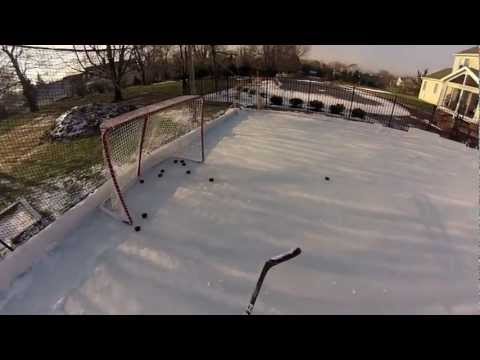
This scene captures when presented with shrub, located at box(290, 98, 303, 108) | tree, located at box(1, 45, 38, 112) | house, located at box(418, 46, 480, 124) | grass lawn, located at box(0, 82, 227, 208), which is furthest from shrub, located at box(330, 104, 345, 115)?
tree, located at box(1, 45, 38, 112)

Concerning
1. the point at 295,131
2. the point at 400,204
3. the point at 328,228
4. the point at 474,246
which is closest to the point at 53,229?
the point at 328,228

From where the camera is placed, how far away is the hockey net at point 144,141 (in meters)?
3.33

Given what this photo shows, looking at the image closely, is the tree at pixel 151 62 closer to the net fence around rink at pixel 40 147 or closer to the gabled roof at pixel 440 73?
the net fence around rink at pixel 40 147

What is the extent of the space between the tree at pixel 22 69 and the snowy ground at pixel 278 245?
2.46 meters

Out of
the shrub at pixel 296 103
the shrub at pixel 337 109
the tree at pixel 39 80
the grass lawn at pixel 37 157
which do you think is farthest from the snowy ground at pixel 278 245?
the shrub at pixel 296 103

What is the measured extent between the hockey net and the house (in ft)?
50.7

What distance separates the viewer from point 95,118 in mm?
8461

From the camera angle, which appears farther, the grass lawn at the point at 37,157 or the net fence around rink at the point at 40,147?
the grass lawn at the point at 37,157

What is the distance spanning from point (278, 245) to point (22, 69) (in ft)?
16.2

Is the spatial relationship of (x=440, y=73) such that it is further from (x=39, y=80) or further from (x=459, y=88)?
(x=39, y=80)

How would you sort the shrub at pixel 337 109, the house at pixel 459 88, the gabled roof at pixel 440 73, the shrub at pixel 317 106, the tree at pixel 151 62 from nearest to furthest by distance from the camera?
the shrub at pixel 337 109
the shrub at pixel 317 106
the tree at pixel 151 62
the house at pixel 459 88
the gabled roof at pixel 440 73

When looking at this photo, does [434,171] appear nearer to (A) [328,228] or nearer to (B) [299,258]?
(A) [328,228]
